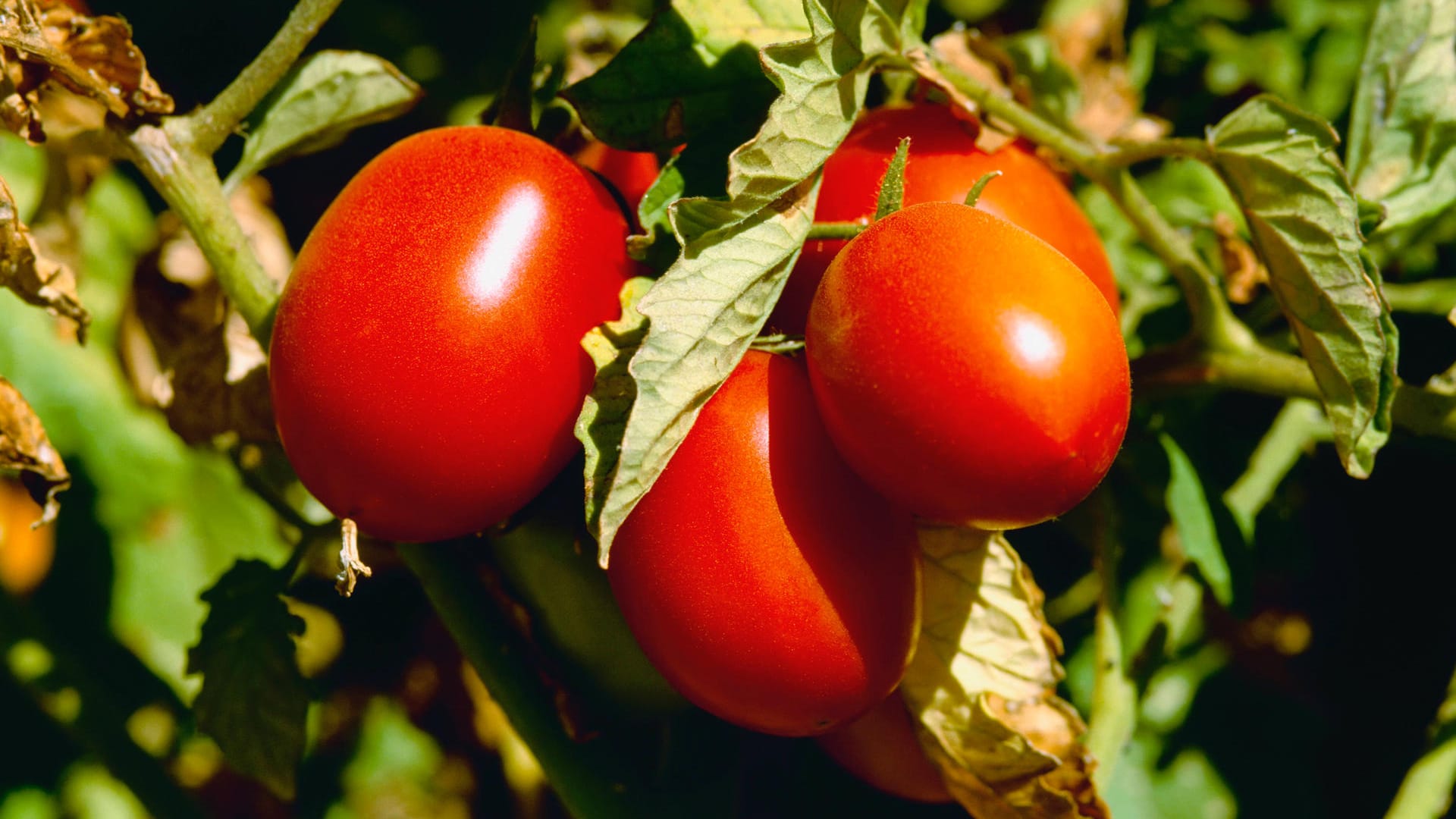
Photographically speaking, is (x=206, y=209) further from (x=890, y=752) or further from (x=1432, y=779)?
(x=1432, y=779)

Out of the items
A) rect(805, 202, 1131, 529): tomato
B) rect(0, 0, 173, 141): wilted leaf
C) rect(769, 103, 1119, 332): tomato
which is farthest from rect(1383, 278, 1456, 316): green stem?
rect(0, 0, 173, 141): wilted leaf

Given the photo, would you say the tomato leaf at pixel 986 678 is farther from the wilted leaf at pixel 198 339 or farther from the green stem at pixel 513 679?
the wilted leaf at pixel 198 339

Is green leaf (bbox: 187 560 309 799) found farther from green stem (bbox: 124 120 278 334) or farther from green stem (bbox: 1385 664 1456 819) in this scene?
green stem (bbox: 1385 664 1456 819)

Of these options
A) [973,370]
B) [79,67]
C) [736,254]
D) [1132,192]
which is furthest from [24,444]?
[1132,192]

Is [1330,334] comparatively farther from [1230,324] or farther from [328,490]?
[328,490]

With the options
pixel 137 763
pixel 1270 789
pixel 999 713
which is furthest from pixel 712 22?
pixel 1270 789
